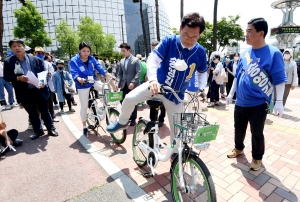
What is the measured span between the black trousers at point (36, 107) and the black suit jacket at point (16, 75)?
9 centimetres

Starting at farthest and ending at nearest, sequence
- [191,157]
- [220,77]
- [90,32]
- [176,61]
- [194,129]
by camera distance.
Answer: [90,32]
[220,77]
[176,61]
[191,157]
[194,129]

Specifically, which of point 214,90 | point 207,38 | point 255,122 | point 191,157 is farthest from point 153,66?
point 207,38

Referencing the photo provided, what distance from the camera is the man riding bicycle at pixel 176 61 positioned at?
78.5 inches

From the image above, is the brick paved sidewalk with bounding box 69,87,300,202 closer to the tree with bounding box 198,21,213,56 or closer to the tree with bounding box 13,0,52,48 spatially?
the tree with bounding box 198,21,213,56

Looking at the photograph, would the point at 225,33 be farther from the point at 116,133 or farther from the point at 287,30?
the point at 116,133

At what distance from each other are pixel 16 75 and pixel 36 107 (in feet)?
3.10

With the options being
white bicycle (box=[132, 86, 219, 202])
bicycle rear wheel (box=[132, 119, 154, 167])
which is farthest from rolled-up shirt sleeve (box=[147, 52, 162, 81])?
bicycle rear wheel (box=[132, 119, 154, 167])

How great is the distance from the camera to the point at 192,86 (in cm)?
252

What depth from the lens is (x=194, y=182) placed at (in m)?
1.90

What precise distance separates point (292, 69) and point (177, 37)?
16.7 feet

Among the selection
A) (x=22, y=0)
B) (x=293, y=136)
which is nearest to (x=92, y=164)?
(x=293, y=136)

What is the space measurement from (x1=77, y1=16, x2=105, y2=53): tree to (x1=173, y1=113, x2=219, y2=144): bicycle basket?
39345mm

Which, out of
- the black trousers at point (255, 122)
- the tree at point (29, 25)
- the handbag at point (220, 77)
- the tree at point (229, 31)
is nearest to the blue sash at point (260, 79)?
the black trousers at point (255, 122)

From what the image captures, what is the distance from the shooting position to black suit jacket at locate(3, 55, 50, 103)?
13.0 ft
